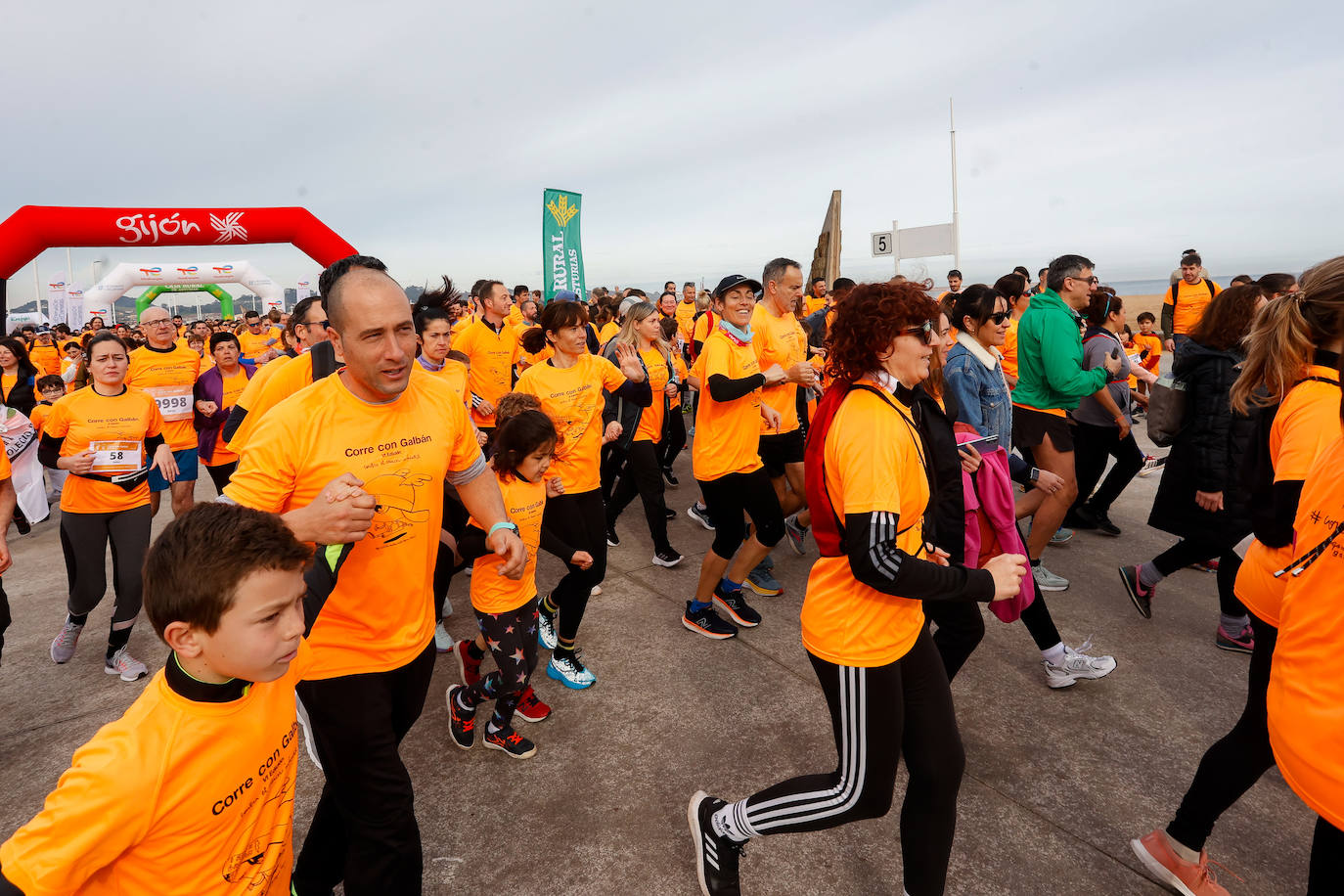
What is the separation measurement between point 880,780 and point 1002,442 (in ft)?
7.75

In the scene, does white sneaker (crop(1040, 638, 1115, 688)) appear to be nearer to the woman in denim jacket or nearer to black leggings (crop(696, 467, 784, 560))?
the woman in denim jacket

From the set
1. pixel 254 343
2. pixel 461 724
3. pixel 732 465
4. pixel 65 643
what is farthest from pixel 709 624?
pixel 254 343

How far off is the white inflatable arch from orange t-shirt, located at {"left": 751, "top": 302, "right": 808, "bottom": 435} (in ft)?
92.5

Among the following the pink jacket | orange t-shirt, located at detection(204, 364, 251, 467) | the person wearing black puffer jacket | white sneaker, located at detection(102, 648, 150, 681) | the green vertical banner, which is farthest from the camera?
the green vertical banner

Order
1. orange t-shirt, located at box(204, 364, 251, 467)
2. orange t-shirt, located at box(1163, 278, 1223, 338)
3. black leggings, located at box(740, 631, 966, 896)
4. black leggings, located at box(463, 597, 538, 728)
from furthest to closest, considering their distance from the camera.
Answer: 1. orange t-shirt, located at box(1163, 278, 1223, 338)
2. orange t-shirt, located at box(204, 364, 251, 467)
3. black leggings, located at box(463, 597, 538, 728)
4. black leggings, located at box(740, 631, 966, 896)

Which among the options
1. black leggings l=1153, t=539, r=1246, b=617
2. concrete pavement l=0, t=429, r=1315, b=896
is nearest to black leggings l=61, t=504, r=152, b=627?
concrete pavement l=0, t=429, r=1315, b=896

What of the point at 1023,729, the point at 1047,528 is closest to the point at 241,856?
the point at 1023,729

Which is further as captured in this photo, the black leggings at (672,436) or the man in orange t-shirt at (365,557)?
the black leggings at (672,436)

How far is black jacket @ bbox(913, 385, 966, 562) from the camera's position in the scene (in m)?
2.30

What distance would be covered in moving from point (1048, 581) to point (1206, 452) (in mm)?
1475

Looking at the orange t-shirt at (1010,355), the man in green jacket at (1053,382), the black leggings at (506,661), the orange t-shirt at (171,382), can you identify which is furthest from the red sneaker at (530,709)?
the orange t-shirt at (1010,355)

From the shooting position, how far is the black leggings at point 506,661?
3287 millimetres

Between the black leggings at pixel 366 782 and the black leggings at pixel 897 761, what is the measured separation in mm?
1135

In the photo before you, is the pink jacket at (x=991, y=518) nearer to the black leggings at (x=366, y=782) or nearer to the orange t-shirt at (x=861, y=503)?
the orange t-shirt at (x=861, y=503)
